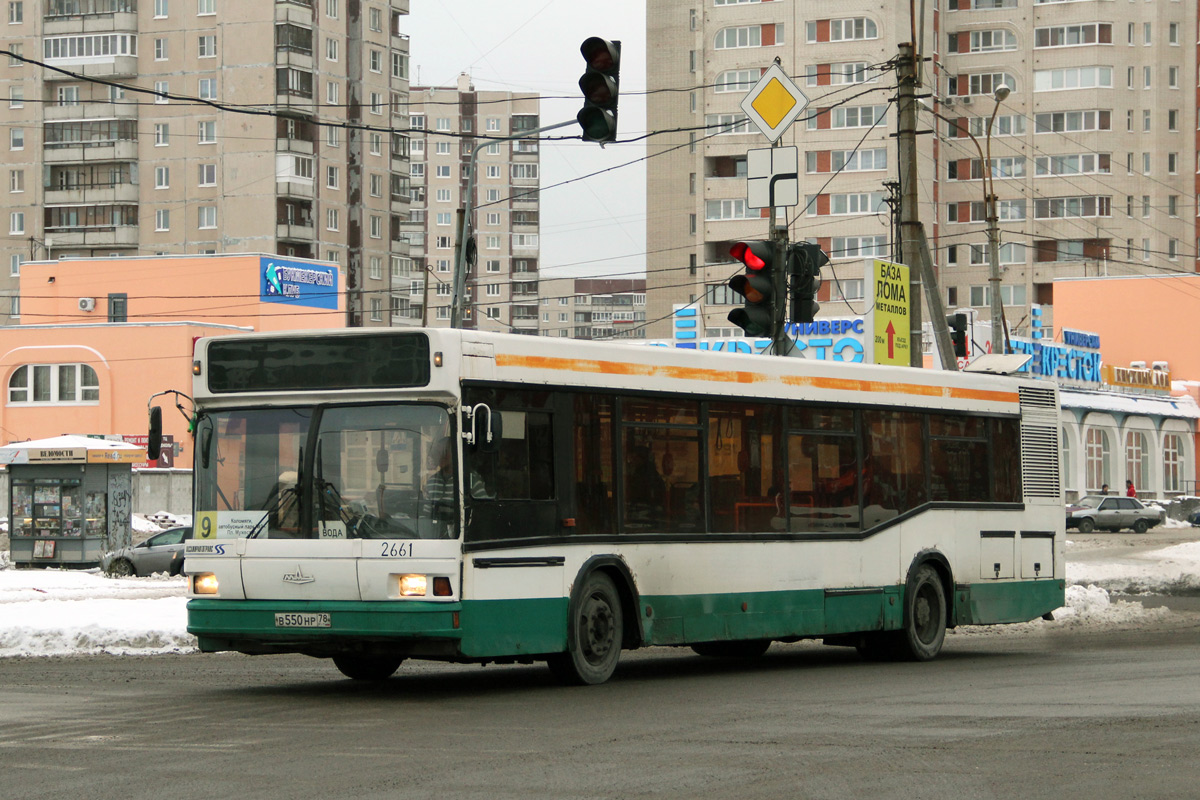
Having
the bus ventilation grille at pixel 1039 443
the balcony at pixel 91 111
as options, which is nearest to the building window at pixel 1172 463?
the balcony at pixel 91 111

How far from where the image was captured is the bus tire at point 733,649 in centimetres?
1642

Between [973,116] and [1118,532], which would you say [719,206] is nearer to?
[973,116]

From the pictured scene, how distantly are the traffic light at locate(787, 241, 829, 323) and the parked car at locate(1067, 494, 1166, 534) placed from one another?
46.4m

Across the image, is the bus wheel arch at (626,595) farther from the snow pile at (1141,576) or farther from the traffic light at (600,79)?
the snow pile at (1141,576)

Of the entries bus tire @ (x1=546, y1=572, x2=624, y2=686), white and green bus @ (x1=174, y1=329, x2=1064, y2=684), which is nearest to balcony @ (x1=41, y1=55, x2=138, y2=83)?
white and green bus @ (x1=174, y1=329, x2=1064, y2=684)

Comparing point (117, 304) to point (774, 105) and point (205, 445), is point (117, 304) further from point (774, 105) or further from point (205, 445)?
point (205, 445)

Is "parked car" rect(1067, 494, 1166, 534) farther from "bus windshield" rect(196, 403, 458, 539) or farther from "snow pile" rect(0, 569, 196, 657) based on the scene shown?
"bus windshield" rect(196, 403, 458, 539)

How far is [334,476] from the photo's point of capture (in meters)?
12.1

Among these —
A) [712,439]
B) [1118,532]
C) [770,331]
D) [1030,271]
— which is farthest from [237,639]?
[1030,271]

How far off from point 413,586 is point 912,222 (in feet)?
40.0

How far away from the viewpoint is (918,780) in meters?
8.22

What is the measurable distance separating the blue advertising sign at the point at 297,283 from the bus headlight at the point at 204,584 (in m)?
68.1

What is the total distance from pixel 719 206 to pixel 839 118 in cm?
838

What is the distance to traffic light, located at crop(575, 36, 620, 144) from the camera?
15.2 metres
